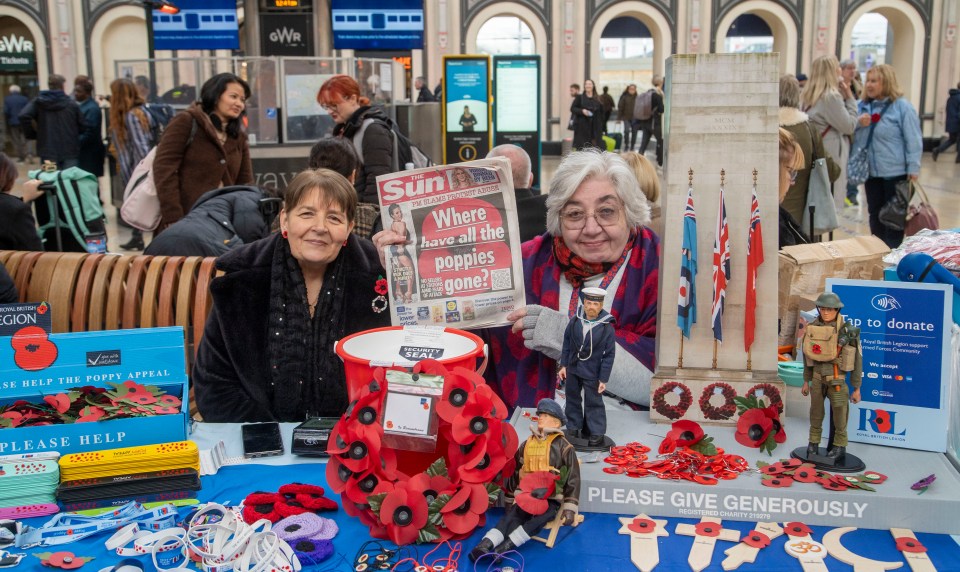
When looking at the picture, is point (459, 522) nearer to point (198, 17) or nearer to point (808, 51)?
point (198, 17)

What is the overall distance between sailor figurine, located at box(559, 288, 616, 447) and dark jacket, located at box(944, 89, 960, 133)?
20156 mm

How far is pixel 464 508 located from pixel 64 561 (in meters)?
0.76

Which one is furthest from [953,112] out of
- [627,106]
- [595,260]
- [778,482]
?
[778,482]

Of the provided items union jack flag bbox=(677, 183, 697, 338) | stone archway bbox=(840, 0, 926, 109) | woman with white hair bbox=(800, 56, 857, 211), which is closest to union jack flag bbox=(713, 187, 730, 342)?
union jack flag bbox=(677, 183, 697, 338)

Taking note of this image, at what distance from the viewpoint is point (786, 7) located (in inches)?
901

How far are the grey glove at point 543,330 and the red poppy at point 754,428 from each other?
514mm

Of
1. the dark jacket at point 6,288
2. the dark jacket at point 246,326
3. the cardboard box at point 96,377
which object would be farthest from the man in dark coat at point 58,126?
the cardboard box at point 96,377

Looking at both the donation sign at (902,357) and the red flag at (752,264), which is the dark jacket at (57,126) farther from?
the donation sign at (902,357)

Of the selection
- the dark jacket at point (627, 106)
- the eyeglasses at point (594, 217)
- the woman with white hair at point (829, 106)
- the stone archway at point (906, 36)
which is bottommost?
the eyeglasses at point (594, 217)

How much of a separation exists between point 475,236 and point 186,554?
1053 mm

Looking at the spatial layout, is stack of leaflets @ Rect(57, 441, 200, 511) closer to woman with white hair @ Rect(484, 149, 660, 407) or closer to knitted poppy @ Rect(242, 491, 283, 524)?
knitted poppy @ Rect(242, 491, 283, 524)

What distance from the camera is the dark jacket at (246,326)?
2551 mm

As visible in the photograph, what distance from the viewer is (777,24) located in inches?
919

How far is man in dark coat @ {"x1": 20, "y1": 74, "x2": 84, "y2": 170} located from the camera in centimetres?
1014
